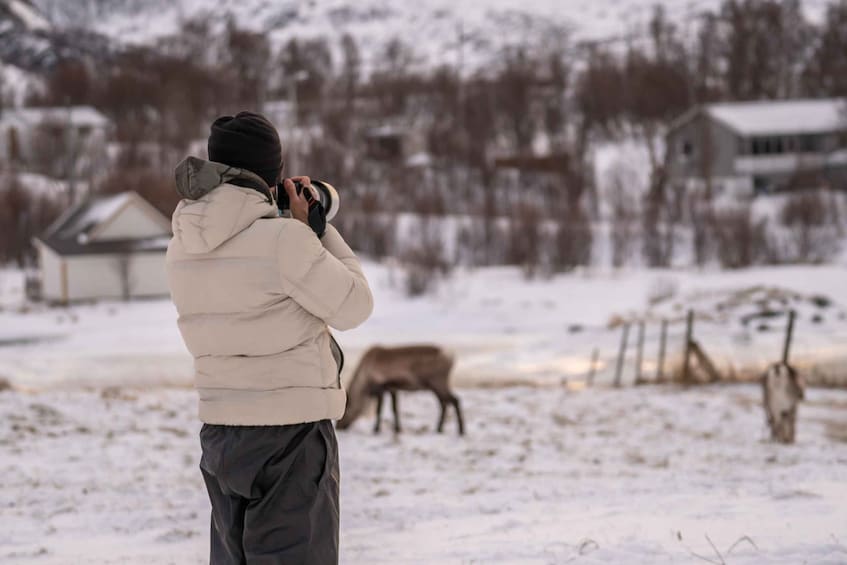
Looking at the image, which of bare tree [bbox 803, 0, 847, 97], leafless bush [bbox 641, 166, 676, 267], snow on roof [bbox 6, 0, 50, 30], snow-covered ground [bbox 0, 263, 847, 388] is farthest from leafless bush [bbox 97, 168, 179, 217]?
snow on roof [bbox 6, 0, 50, 30]

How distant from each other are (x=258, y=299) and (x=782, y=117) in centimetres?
5242

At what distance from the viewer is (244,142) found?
11.3ft

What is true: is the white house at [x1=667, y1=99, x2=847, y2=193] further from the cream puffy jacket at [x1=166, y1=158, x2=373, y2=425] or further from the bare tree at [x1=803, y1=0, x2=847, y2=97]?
the cream puffy jacket at [x1=166, y1=158, x2=373, y2=425]

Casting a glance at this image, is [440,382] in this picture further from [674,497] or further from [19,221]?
[19,221]

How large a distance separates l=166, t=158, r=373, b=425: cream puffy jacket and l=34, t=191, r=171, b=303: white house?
31.0m

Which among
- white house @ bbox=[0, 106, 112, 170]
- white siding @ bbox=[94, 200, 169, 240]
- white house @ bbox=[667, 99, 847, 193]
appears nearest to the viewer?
white siding @ bbox=[94, 200, 169, 240]

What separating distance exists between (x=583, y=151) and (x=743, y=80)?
14.6m

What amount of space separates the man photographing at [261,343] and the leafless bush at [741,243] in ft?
117

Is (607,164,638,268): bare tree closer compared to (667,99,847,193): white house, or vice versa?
(607,164,638,268): bare tree

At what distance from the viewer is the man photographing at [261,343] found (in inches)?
130

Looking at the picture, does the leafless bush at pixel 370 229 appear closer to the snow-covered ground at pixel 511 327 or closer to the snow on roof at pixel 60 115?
the snow-covered ground at pixel 511 327

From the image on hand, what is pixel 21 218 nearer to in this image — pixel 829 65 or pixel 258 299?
pixel 258 299

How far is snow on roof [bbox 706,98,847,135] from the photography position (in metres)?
50.5

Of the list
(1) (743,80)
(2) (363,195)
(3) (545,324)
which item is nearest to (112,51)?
(2) (363,195)
